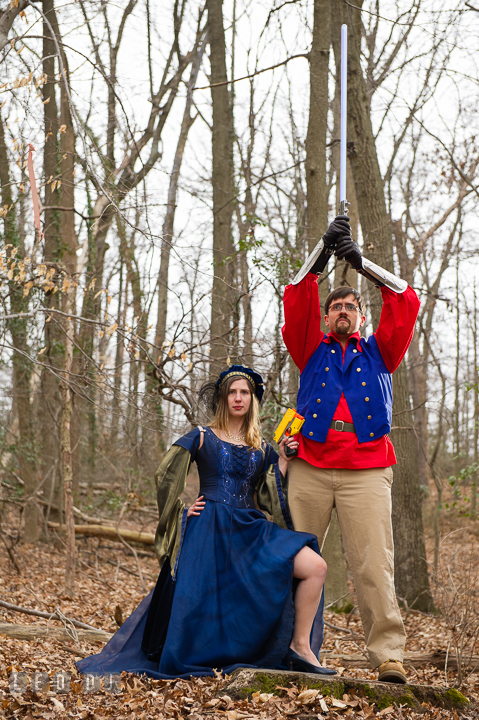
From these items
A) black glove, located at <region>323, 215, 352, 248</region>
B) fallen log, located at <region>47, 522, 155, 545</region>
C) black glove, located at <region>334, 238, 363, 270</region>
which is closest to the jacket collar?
black glove, located at <region>334, 238, 363, 270</region>

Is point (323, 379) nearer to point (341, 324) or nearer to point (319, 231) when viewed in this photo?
point (341, 324)

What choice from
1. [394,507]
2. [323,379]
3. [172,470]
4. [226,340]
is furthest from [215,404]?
[394,507]

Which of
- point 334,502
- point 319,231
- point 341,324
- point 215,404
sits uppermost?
point 319,231

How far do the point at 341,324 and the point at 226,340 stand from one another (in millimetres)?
3780

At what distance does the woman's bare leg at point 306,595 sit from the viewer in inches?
145

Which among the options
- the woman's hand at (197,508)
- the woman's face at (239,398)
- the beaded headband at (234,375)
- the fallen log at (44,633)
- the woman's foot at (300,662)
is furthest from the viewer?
the fallen log at (44,633)

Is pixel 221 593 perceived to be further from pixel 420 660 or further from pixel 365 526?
pixel 420 660

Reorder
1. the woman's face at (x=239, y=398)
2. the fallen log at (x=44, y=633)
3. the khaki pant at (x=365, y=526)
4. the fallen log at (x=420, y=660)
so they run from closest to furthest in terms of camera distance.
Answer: the khaki pant at (x=365, y=526) < the woman's face at (x=239, y=398) < the fallen log at (x=420, y=660) < the fallen log at (x=44, y=633)

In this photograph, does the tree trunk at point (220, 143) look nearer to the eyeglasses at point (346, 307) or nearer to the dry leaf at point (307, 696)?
the eyeglasses at point (346, 307)

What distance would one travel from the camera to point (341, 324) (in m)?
3.92

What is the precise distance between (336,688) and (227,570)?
35.5 inches

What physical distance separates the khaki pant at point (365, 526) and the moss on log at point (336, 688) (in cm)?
20

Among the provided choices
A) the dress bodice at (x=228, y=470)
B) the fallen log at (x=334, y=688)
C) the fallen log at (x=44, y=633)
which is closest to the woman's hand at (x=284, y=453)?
the dress bodice at (x=228, y=470)

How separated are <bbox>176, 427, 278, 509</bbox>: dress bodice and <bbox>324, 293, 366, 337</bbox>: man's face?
983 mm
